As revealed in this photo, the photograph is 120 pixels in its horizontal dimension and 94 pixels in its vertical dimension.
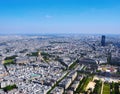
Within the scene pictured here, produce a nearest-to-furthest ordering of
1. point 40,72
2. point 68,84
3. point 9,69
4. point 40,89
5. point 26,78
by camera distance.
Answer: point 40,89 < point 68,84 < point 26,78 < point 40,72 < point 9,69

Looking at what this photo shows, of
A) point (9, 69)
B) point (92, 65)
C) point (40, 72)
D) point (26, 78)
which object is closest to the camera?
point (26, 78)

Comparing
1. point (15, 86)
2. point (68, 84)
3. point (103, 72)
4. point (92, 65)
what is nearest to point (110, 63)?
point (92, 65)

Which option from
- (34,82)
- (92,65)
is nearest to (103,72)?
(92,65)

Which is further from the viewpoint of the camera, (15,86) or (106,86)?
(106,86)

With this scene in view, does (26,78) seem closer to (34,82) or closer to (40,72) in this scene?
(34,82)

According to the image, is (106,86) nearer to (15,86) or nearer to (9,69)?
(15,86)

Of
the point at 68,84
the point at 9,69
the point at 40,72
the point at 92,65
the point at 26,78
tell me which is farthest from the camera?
the point at 92,65

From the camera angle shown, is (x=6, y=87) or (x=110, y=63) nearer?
(x=6, y=87)

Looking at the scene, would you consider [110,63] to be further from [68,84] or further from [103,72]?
[68,84]

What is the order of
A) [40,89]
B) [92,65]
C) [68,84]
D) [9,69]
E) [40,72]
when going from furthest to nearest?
[92,65], [9,69], [40,72], [68,84], [40,89]
